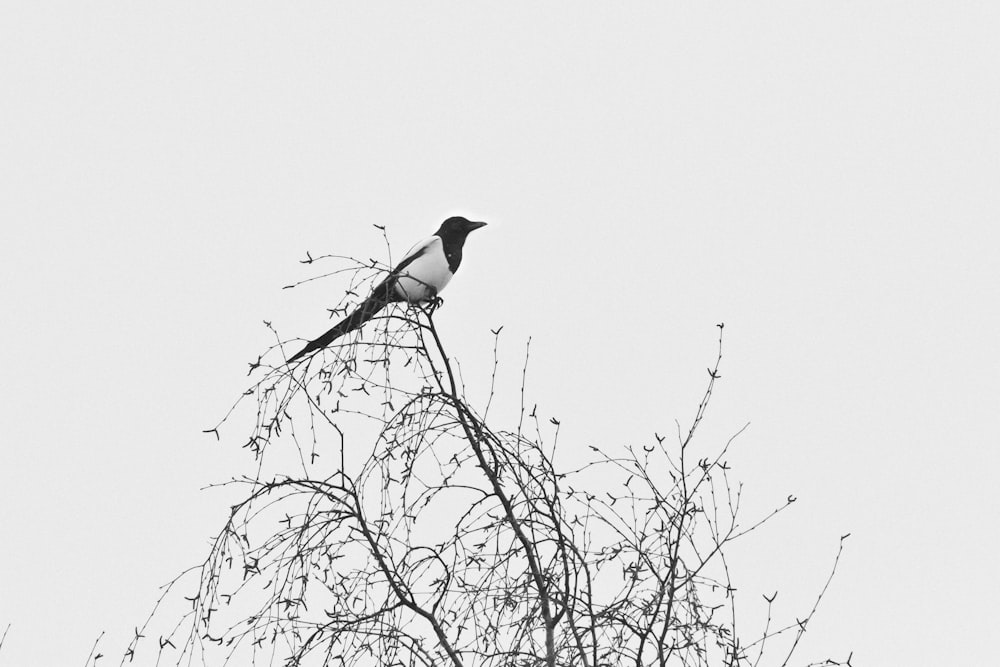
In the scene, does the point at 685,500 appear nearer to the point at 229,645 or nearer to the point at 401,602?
the point at 401,602

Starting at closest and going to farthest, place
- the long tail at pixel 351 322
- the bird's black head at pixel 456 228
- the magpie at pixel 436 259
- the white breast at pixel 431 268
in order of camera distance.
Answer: the long tail at pixel 351 322 < the magpie at pixel 436 259 < the white breast at pixel 431 268 < the bird's black head at pixel 456 228

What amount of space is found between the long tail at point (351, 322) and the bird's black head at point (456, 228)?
2759 millimetres

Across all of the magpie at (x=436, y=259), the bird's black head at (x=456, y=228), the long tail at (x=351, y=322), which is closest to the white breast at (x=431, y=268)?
the magpie at (x=436, y=259)

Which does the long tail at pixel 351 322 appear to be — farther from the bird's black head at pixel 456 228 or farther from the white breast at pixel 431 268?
the bird's black head at pixel 456 228

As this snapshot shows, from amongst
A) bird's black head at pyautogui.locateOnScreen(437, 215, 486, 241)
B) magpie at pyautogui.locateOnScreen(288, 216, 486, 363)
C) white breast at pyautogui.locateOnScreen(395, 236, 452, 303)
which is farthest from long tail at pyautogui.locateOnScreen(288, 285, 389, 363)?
bird's black head at pyautogui.locateOnScreen(437, 215, 486, 241)

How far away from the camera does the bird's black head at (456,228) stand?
6660mm

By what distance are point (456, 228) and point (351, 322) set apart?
10.1ft

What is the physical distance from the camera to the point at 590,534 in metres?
3.60

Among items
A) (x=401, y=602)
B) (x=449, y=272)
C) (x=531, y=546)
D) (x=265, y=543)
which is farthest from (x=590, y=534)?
(x=449, y=272)

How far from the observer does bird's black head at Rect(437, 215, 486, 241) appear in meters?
6.66

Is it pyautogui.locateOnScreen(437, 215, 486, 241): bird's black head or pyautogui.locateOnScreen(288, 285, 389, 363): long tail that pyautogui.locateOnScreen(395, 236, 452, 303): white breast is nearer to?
pyautogui.locateOnScreen(437, 215, 486, 241): bird's black head

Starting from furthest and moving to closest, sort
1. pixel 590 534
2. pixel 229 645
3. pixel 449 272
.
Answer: pixel 449 272 → pixel 590 534 → pixel 229 645

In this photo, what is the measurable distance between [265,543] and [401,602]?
388 mm

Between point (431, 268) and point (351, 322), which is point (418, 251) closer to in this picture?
point (431, 268)
